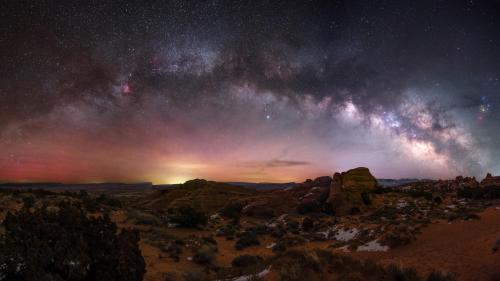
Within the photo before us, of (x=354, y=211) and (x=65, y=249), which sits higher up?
(x=65, y=249)

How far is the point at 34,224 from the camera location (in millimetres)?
7453

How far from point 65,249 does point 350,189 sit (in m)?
38.7

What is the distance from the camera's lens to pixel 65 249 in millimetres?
7551

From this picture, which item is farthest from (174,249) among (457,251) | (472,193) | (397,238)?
(472,193)

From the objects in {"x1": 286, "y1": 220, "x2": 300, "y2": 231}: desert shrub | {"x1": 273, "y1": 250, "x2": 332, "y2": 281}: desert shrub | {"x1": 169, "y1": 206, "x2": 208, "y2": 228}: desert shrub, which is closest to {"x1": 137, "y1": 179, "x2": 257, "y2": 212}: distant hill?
{"x1": 169, "y1": 206, "x2": 208, "y2": 228}: desert shrub

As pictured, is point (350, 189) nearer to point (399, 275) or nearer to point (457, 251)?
point (457, 251)

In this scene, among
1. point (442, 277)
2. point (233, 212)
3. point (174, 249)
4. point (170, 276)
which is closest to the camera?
point (442, 277)

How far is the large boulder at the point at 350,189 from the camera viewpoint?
117 ft

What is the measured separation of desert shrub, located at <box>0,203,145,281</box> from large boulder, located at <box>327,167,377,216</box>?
3007cm

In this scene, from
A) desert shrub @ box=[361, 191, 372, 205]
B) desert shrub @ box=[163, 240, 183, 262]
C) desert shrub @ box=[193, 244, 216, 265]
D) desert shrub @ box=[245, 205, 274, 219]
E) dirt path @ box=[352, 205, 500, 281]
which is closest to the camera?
dirt path @ box=[352, 205, 500, 281]

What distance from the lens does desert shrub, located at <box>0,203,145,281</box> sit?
690cm

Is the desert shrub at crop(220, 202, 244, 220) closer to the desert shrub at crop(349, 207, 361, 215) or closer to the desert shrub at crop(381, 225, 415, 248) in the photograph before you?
the desert shrub at crop(349, 207, 361, 215)

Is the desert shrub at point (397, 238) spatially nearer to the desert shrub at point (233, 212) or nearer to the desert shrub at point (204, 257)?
the desert shrub at point (204, 257)

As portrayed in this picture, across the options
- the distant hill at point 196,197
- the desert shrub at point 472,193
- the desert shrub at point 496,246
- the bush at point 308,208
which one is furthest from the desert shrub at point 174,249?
the desert shrub at point 472,193
